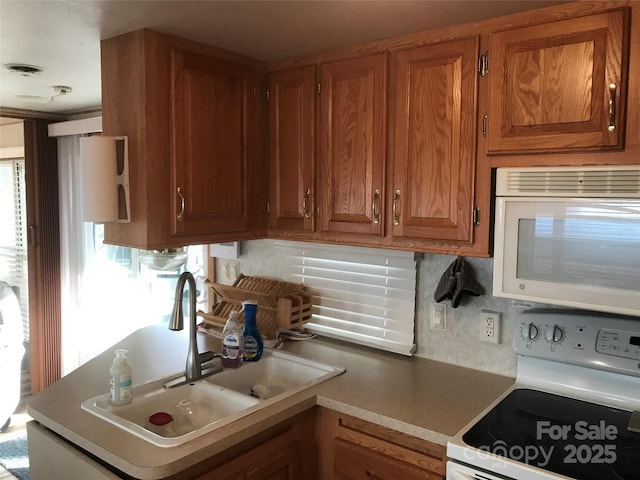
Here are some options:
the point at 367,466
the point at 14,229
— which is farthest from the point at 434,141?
the point at 14,229

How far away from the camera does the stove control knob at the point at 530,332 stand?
182 cm

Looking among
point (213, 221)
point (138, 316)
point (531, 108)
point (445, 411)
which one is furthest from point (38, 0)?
point (138, 316)

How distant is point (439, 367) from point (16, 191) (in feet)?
12.0

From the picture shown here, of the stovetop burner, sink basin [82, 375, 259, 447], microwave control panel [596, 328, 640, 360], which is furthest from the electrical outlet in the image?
sink basin [82, 375, 259, 447]

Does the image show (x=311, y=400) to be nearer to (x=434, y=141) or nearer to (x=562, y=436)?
(x=562, y=436)

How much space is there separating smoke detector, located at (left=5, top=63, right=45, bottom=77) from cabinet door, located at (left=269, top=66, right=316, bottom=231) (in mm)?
1098

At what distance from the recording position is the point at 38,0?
151 centimetres

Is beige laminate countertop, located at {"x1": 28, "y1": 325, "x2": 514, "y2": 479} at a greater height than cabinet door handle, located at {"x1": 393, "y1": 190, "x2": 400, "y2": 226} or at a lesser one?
lesser

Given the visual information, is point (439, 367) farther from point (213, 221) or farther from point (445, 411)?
point (213, 221)

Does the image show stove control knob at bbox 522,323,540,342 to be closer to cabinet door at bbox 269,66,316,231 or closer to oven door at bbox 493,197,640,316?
oven door at bbox 493,197,640,316

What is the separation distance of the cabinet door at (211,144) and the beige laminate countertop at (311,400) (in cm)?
65

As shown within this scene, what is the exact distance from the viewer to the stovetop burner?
1.36 m

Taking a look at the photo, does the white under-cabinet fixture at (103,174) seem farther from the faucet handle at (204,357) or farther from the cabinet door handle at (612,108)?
the cabinet door handle at (612,108)

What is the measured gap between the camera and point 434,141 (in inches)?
71.2
